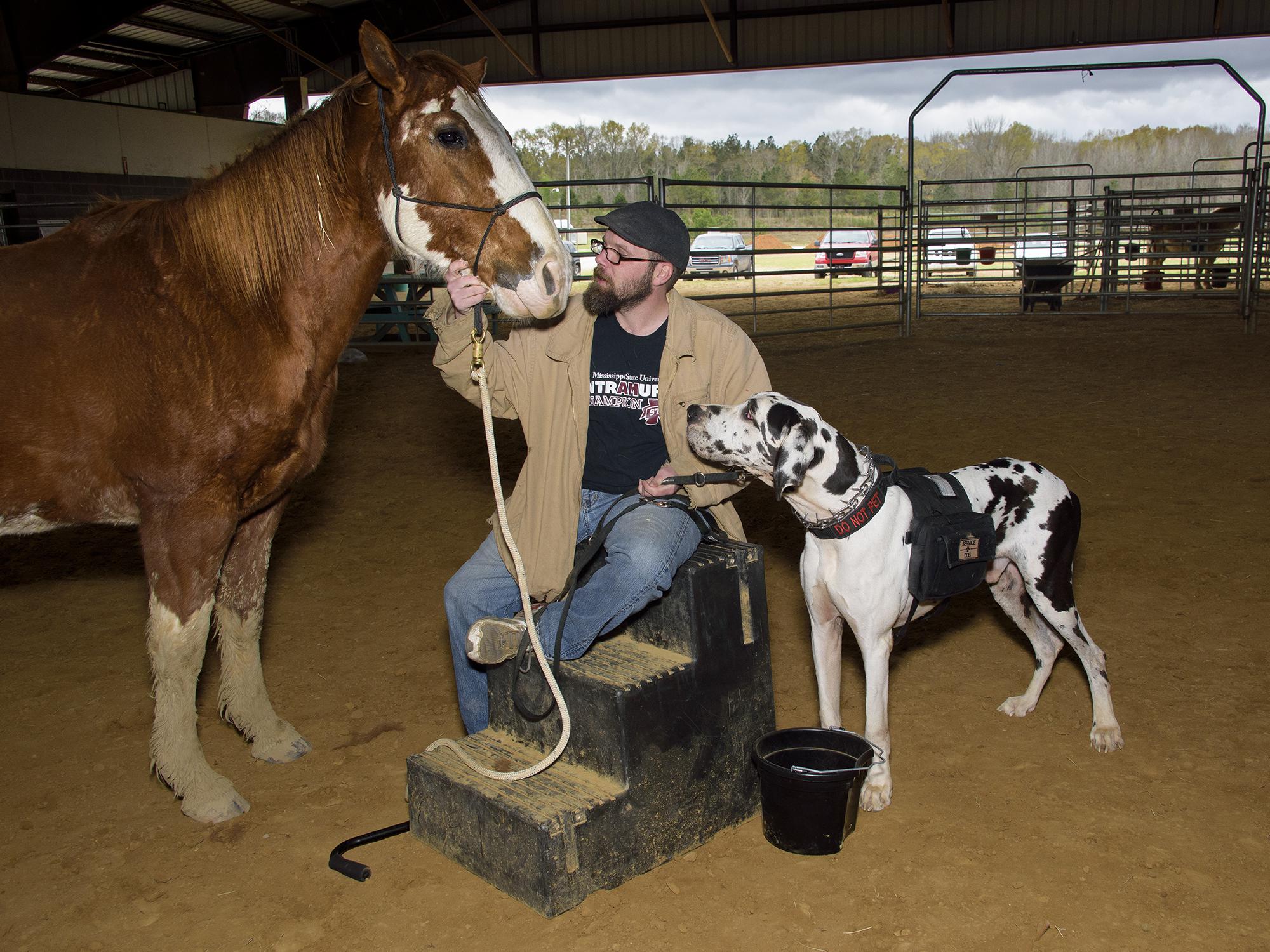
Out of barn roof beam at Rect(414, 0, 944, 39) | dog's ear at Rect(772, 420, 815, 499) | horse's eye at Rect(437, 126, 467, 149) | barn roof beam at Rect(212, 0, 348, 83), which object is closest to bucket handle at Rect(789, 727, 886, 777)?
dog's ear at Rect(772, 420, 815, 499)

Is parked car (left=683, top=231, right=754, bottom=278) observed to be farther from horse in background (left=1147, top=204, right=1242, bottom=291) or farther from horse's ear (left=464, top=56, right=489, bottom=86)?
horse's ear (left=464, top=56, right=489, bottom=86)

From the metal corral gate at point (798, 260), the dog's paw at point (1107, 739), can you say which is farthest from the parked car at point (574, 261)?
the dog's paw at point (1107, 739)

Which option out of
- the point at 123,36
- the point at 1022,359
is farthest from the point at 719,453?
the point at 123,36

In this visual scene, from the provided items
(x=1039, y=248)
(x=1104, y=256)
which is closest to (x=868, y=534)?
(x=1104, y=256)

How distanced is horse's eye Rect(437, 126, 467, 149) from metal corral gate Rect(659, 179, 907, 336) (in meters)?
5.83

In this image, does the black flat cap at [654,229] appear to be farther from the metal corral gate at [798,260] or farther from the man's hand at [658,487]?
the metal corral gate at [798,260]

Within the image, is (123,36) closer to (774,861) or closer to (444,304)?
(444,304)

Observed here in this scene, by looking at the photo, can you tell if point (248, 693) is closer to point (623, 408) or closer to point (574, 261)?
point (623, 408)

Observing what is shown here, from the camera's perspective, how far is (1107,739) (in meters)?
3.20

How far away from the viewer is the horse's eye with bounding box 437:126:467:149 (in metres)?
2.74

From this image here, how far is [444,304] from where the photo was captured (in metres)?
2.93

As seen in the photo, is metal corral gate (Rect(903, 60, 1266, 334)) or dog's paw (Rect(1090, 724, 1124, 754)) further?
metal corral gate (Rect(903, 60, 1266, 334))

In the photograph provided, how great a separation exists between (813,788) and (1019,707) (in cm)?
125

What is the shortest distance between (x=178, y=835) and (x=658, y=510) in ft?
5.89
